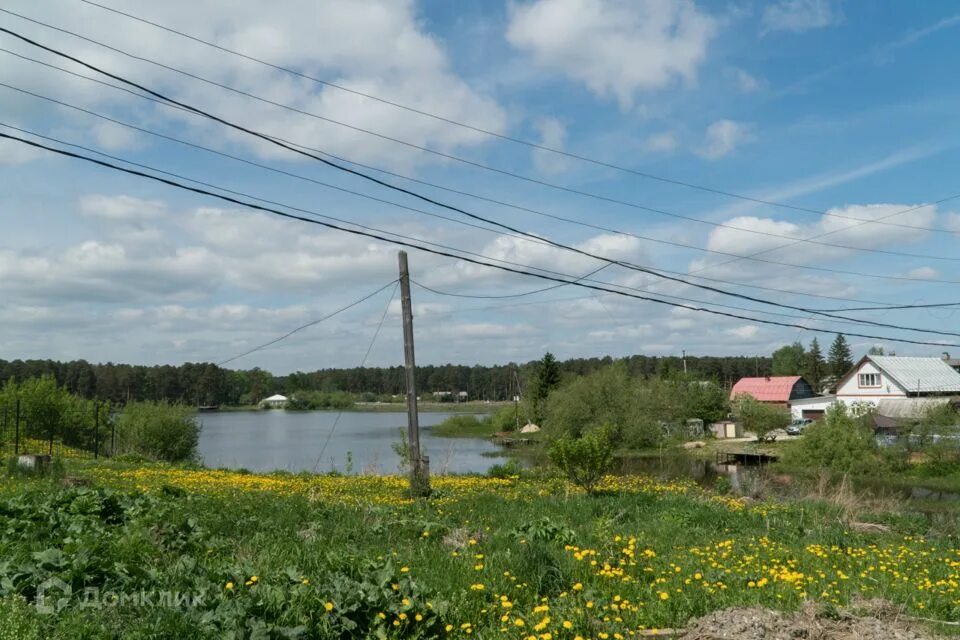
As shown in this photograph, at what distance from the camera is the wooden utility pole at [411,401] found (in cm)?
1622

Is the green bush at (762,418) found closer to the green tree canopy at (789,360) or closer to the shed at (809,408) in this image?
the shed at (809,408)

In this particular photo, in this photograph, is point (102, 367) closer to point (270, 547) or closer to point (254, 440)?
point (254, 440)

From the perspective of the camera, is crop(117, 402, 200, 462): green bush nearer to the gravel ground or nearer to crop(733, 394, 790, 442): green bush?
the gravel ground

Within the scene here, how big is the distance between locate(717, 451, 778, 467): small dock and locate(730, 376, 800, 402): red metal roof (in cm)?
3873

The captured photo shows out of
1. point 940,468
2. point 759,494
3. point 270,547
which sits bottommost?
point 940,468

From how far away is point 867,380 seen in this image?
66.8 m

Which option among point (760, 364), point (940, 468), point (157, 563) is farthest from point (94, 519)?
point (760, 364)

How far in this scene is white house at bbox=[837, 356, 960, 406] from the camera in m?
63.1

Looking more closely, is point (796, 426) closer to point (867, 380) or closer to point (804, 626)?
point (867, 380)

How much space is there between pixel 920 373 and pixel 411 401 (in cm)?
6409

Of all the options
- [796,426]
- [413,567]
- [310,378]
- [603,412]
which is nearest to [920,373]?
[796,426]

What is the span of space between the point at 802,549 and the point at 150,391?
10358 cm

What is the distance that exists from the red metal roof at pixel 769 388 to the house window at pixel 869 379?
22.6 m

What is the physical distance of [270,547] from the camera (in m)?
8.74
